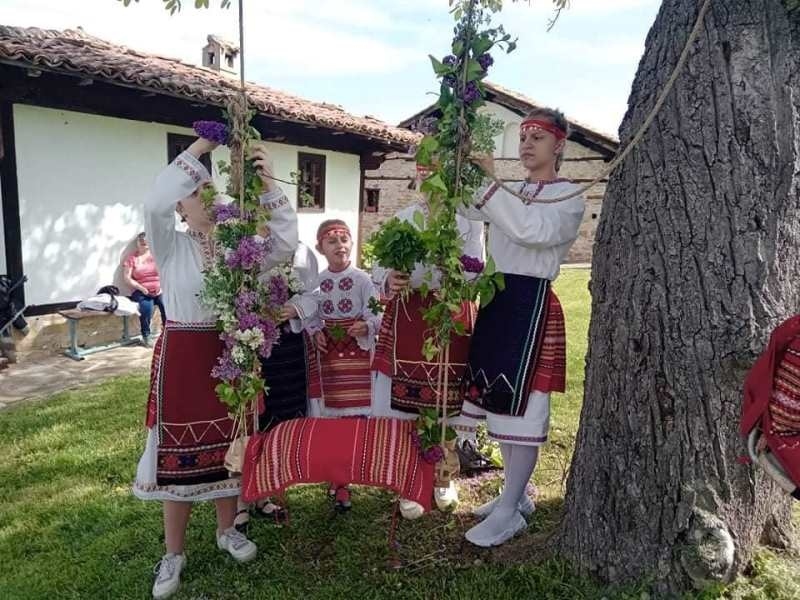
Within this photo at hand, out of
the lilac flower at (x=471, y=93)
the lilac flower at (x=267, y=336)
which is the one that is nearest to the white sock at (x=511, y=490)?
the lilac flower at (x=267, y=336)

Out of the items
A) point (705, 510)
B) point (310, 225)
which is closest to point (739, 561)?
point (705, 510)

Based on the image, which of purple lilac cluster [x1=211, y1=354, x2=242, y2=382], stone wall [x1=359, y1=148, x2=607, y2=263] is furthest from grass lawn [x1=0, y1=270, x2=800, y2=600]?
stone wall [x1=359, y1=148, x2=607, y2=263]

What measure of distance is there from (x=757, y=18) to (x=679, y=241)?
2.36ft

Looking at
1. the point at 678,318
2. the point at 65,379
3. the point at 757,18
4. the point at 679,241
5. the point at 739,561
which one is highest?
the point at 757,18

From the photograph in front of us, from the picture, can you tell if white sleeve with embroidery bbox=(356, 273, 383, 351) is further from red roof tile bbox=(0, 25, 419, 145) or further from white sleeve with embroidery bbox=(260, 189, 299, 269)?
red roof tile bbox=(0, 25, 419, 145)

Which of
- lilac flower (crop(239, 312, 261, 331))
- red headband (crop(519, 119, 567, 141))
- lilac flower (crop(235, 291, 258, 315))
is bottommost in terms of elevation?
lilac flower (crop(239, 312, 261, 331))

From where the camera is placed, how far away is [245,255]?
88.8 inches

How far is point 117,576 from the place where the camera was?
2.60 m

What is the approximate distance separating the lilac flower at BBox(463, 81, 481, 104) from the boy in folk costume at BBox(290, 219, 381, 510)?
1.17m

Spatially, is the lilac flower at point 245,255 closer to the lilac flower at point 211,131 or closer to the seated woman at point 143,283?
the lilac flower at point 211,131

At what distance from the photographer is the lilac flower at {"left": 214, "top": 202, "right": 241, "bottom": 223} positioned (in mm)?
2275

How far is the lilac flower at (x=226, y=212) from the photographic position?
2.28 metres

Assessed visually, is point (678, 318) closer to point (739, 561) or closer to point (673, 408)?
point (673, 408)

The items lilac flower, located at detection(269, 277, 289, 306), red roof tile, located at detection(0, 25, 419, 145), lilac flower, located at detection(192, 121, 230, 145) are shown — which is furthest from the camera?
red roof tile, located at detection(0, 25, 419, 145)
